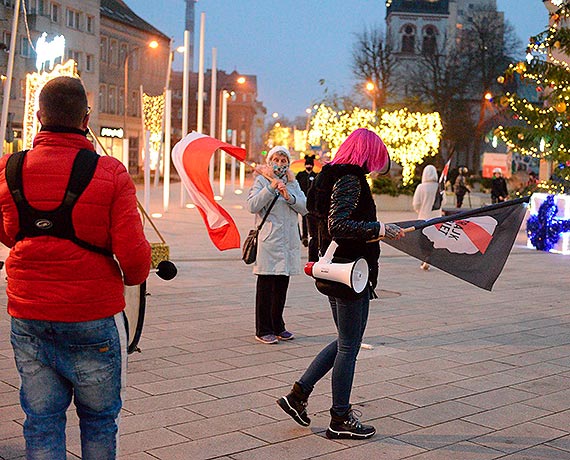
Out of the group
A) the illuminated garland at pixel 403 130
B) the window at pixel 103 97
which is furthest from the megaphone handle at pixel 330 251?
the window at pixel 103 97

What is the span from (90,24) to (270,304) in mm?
71100

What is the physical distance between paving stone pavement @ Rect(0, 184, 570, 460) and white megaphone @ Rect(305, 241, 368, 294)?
971 millimetres

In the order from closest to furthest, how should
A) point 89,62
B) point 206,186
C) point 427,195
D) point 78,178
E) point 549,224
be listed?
point 78,178, point 206,186, point 427,195, point 549,224, point 89,62

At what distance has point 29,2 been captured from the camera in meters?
65.9

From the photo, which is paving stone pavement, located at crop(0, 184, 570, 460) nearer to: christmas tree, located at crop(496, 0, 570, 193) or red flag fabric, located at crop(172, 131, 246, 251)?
red flag fabric, located at crop(172, 131, 246, 251)

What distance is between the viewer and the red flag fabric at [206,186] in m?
9.02

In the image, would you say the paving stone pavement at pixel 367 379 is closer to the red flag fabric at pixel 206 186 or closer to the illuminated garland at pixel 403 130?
the red flag fabric at pixel 206 186

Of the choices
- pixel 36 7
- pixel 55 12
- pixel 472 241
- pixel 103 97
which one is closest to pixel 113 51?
pixel 103 97

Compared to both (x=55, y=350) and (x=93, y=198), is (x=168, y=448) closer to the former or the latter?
(x=55, y=350)

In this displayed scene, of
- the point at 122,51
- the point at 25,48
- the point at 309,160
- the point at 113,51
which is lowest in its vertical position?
the point at 309,160

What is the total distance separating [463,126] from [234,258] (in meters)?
66.6

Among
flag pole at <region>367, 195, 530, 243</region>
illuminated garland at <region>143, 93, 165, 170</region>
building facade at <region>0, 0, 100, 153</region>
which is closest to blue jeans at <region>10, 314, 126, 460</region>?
flag pole at <region>367, 195, 530, 243</region>

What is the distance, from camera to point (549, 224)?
67.6 ft

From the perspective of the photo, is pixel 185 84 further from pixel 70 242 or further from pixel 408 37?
pixel 408 37
